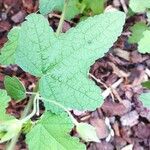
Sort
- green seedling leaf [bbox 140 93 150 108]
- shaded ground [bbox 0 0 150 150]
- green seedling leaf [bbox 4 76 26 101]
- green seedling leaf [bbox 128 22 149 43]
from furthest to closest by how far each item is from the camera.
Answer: shaded ground [bbox 0 0 150 150] → green seedling leaf [bbox 128 22 149 43] → green seedling leaf [bbox 140 93 150 108] → green seedling leaf [bbox 4 76 26 101]

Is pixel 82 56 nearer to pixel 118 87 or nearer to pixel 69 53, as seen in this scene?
pixel 69 53

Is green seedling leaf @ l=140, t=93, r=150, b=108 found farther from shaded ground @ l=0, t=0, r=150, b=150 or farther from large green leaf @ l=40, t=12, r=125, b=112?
shaded ground @ l=0, t=0, r=150, b=150

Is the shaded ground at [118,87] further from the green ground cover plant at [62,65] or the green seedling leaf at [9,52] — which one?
the green ground cover plant at [62,65]

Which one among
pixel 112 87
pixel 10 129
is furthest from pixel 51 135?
pixel 112 87

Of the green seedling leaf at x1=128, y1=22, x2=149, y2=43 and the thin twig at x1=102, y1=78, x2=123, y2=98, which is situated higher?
the green seedling leaf at x1=128, y1=22, x2=149, y2=43

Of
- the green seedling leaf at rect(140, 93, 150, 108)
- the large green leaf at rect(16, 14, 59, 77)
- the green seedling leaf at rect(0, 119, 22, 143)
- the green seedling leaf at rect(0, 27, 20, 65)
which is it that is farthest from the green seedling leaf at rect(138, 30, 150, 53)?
the green seedling leaf at rect(0, 119, 22, 143)

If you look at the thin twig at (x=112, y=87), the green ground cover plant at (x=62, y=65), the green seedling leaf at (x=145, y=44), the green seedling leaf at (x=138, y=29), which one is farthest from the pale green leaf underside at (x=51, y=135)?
the thin twig at (x=112, y=87)
